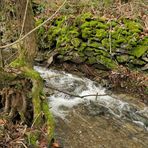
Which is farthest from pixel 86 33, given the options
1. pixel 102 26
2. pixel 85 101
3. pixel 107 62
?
pixel 85 101

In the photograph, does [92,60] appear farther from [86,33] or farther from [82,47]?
[86,33]

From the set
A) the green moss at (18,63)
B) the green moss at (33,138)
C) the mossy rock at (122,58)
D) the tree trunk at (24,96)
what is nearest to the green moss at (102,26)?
the mossy rock at (122,58)

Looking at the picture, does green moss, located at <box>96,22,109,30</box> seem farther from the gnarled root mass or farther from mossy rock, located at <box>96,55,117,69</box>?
the gnarled root mass

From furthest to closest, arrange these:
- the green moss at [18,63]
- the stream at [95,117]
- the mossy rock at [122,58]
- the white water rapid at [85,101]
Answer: the mossy rock at [122,58], the white water rapid at [85,101], the stream at [95,117], the green moss at [18,63]

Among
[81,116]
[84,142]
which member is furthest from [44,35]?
[84,142]

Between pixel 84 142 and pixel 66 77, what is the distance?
11.6ft

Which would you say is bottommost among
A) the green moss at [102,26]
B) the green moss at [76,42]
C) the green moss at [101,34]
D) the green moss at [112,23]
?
the green moss at [76,42]

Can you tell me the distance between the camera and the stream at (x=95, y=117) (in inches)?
231

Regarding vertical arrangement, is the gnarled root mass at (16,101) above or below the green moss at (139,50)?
below

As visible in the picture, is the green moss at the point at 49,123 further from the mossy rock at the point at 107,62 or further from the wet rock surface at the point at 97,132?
the mossy rock at the point at 107,62

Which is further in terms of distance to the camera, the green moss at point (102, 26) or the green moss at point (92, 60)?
the green moss at point (102, 26)

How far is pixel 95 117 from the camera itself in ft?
22.6

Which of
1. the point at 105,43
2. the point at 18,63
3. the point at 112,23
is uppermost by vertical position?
the point at 112,23

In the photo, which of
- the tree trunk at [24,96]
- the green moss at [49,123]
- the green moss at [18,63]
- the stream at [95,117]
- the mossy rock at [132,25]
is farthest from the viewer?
the mossy rock at [132,25]
